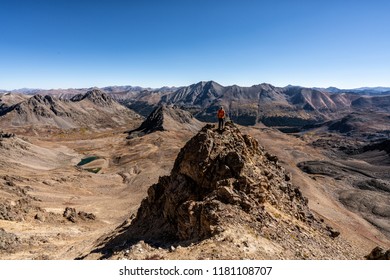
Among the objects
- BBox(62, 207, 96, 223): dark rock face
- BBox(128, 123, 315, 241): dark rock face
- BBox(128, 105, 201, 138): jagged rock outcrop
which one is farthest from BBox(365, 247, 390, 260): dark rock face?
BBox(128, 105, 201, 138): jagged rock outcrop

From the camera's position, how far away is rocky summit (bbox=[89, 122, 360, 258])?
15.7 metres

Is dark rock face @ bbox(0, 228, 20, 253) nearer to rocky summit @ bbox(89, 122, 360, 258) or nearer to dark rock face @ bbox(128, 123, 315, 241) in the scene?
rocky summit @ bbox(89, 122, 360, 258)

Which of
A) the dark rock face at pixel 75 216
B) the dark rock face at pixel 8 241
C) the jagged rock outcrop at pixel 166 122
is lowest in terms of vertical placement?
the dark rock face at pixel 75 216

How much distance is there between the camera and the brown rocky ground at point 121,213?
592 inches

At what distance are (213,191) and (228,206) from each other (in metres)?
1.88

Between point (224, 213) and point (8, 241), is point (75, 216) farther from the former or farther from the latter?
point (224, 213)

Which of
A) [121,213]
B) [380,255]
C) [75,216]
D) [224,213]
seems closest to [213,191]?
[224,213]

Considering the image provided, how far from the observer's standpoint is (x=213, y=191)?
18.6m

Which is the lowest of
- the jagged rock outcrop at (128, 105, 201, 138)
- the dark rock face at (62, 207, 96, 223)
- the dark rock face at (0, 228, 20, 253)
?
the dark rock face at (62, 207, 96, 223)

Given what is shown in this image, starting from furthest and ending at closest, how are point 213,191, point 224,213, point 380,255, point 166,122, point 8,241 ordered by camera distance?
point 166,122
point 8,241
point 213,191
point 224,213
point 380,255

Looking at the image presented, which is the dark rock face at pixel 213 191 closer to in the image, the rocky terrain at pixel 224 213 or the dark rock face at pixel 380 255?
the rocky terrain at pixel 224 213

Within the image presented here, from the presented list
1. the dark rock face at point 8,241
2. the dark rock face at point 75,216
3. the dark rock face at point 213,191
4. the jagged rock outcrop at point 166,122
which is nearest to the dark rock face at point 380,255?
the dark rock face at point 213,191

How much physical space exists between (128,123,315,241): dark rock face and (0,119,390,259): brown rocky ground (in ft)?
2.79
